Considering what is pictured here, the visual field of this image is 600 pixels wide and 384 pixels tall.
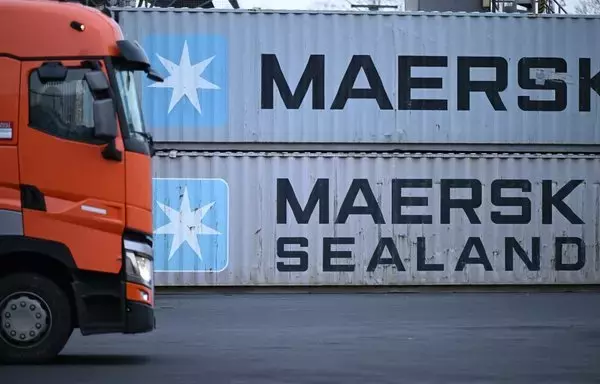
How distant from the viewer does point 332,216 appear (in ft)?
67.3

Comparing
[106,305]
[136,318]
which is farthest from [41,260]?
[136,318]

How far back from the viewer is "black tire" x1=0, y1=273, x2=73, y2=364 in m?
9.99

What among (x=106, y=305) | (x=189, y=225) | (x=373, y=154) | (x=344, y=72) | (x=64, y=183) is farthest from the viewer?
(x=344, y=72)

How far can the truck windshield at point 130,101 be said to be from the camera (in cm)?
1019

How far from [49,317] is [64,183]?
3.57ft

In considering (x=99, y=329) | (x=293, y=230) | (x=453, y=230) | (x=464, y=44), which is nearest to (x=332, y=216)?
(x=293, y=230)

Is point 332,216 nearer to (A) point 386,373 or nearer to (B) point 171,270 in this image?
(B) point 171,270

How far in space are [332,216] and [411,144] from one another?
1777mm

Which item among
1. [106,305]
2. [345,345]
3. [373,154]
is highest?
[373,154]

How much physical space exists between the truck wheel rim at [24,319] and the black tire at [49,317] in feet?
0.05

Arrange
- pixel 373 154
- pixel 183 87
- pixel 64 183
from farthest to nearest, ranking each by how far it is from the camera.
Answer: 1. pixel 373 154
2. pixel 183 87
3. pixel 64 183

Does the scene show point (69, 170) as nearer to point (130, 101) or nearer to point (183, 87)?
point (130, 101)

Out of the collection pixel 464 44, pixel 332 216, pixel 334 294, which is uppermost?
pixel 464 44

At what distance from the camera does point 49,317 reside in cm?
1004
